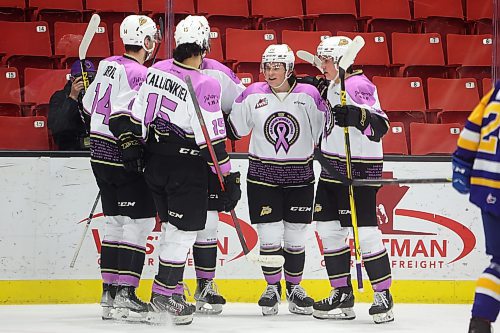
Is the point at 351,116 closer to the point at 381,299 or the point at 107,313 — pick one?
the point at 381,299

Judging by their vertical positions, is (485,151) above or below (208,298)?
above

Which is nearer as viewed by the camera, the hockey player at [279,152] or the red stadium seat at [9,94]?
the hockey player at [279,152]

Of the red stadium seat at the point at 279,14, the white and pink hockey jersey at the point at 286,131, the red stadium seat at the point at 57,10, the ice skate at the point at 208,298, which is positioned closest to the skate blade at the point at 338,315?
the ice skate at the point at 208,298

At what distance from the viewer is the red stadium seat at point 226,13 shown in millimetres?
7156

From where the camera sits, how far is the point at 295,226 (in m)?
5.73

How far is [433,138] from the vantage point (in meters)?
6.74

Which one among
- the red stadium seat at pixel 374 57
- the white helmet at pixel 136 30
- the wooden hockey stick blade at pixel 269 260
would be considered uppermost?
the white helmet at pixel 136 30

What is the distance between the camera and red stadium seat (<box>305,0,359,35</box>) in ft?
24.3

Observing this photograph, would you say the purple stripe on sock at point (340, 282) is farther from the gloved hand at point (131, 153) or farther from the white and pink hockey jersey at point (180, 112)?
the gloved hand at point (131, 153)

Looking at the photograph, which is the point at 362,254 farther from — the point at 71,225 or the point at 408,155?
the point at 71,225

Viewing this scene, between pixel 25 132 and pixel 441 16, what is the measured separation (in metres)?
2.99

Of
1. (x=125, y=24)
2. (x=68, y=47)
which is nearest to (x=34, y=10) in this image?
(x=68, y=47)

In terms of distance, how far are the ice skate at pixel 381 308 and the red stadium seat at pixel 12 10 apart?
10.0ft

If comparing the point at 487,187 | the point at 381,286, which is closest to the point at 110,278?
the point at 381,286
